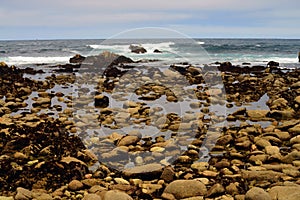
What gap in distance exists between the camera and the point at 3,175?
5215 millimetres

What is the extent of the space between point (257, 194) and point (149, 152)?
240cm

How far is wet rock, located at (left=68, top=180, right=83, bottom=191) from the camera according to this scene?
16.0ft

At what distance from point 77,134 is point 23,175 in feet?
7.32

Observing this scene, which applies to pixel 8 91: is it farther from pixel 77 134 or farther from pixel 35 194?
pixel 35 194

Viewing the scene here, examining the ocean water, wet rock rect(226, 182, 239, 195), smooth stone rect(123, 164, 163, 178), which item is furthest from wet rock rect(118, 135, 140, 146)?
the ocean water

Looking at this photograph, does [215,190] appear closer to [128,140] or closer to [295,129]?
[128,140]

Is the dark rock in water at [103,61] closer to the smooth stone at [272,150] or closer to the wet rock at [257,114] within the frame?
the wet rock at [257,114]

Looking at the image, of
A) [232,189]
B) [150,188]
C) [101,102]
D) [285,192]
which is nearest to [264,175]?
[232,189]

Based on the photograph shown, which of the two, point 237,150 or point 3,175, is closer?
point 3,175

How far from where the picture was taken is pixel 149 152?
624 cm

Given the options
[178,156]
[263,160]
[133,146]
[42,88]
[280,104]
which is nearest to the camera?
[263,160]

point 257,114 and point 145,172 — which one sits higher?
point 257,114

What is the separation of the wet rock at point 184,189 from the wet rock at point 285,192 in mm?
875

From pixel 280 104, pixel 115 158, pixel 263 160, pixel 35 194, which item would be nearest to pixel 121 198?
pixel 35 194
